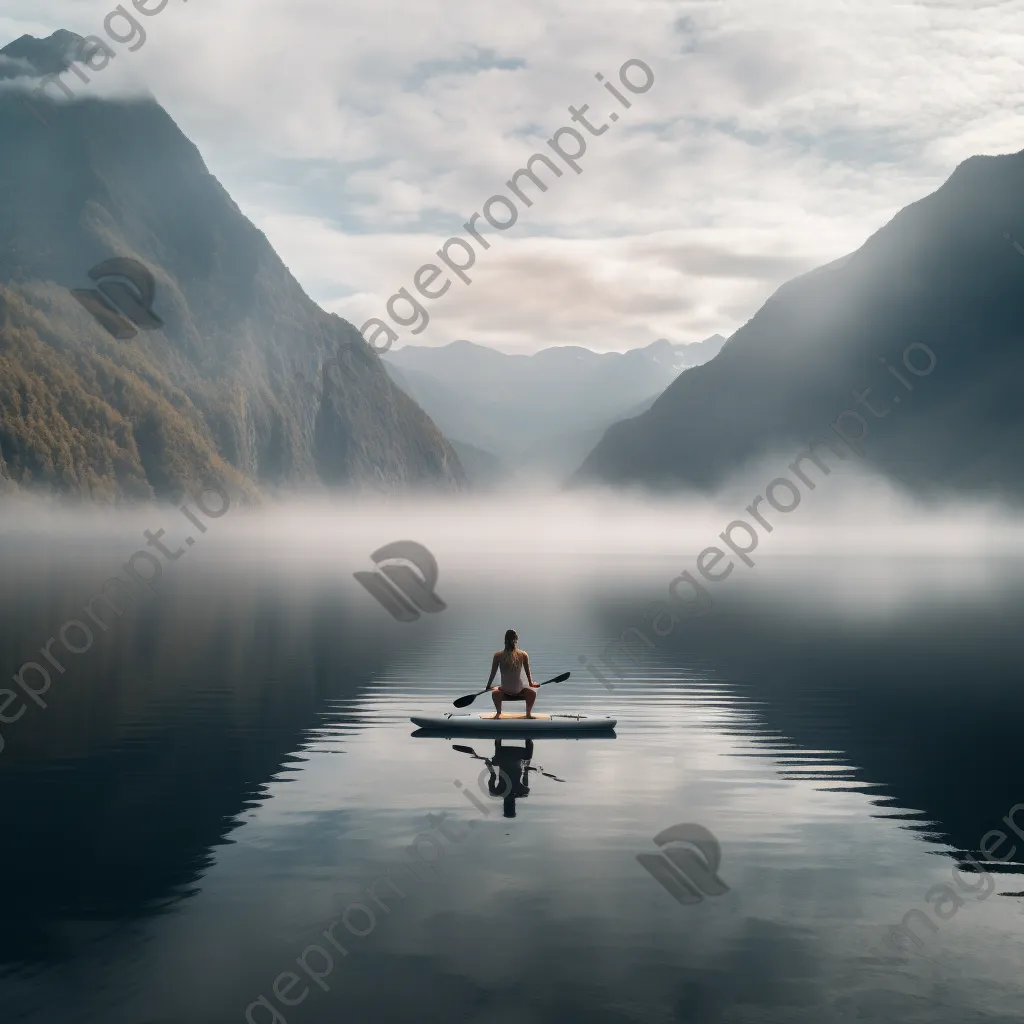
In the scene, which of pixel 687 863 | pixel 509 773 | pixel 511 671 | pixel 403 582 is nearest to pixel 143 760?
pixel 509 773

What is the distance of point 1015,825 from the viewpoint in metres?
24.2

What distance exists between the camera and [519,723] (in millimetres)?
33906

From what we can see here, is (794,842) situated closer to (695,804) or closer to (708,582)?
(695,804)

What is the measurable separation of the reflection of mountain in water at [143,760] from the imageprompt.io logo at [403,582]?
23750mm

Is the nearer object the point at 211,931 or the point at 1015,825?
the point at 211,931

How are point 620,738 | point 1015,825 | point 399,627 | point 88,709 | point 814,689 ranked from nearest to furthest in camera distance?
point 1015,825
point 620,738
point 88,709
point 814,689
point 399,627

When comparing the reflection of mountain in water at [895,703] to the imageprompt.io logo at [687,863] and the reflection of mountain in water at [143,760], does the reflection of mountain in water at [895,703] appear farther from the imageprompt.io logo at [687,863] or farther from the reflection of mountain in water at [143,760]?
the reflection of mountain in water at [143,760]

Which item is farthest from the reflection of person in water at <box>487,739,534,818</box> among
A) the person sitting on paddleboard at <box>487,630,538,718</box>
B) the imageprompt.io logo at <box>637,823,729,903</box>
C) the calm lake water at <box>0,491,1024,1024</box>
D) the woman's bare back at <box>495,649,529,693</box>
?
the imageprompt.io logo at <box>637,823,729,903</box>

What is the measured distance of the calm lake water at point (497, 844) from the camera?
15.6 metres

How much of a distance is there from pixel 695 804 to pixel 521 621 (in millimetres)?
46985

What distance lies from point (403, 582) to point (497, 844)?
105 meters

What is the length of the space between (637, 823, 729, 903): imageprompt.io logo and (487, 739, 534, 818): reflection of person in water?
13.1 ft

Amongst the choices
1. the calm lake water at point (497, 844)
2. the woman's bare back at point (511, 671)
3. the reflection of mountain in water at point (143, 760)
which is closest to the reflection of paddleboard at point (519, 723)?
the calm lake water at point (497, 844)

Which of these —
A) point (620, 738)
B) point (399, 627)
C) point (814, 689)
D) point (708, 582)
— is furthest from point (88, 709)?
point (708, 582)
